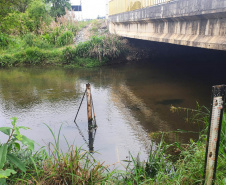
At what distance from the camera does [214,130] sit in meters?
2.35

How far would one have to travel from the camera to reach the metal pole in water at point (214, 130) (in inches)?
88.1

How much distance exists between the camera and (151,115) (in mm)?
6805

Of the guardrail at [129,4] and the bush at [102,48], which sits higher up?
the guardrail at [129,4]

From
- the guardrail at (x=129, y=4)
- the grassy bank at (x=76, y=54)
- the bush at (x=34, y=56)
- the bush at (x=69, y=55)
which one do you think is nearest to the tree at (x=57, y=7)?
the guardrail at (x=129, y=4)

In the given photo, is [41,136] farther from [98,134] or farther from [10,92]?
→ [10,92]

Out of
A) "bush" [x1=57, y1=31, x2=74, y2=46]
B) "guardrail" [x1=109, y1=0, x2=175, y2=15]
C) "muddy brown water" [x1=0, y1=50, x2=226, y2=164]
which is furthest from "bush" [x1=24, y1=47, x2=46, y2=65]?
"guardrail" [x1=109, y1=0, x2=175, y2=15]

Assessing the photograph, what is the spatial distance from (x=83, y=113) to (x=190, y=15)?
3982 millimetres

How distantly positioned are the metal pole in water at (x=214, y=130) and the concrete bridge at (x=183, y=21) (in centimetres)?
335

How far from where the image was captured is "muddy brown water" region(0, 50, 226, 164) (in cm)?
552

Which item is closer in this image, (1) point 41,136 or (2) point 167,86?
(1) point 41,136

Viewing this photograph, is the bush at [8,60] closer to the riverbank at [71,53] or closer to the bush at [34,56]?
the riverbank at [71,53]

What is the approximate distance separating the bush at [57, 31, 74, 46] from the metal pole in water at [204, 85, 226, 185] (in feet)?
50.4

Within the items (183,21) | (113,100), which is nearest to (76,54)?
(113,100)

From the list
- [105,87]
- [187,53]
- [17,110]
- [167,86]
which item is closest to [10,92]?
[17,110]
